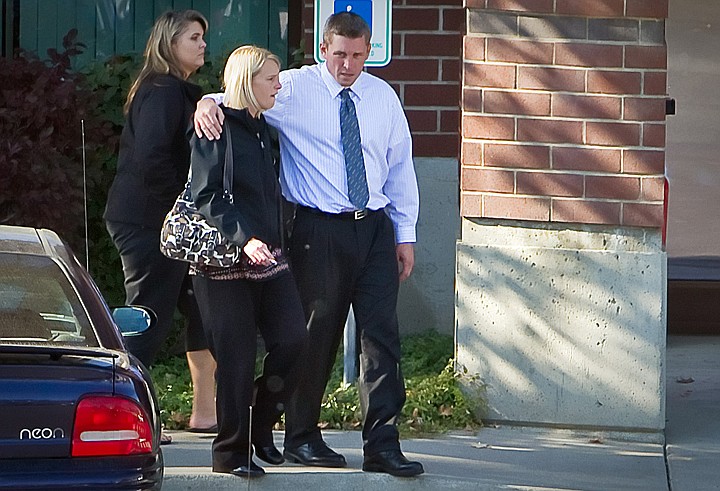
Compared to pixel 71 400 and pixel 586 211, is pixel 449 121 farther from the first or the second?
pixel 71 400

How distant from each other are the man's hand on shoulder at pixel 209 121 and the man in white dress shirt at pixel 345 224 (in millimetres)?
435

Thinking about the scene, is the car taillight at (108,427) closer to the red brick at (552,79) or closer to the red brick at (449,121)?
the red brick at (552,79)

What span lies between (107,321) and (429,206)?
4771 mm

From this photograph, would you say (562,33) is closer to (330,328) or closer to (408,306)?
(330,328)

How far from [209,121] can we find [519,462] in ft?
Answer: 7.26

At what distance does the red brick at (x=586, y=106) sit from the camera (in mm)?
6762

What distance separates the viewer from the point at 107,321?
14.0 feet

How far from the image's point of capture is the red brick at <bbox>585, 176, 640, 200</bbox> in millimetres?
6805

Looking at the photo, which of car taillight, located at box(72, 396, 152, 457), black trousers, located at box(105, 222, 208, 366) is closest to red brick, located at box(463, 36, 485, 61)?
black trousers, located at box(105, 222, 208, 366)

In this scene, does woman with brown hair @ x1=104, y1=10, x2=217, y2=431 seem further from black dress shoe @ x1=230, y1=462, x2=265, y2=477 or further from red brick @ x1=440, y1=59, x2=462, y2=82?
red brick @ x1=440, y1=59, x2=462, y2=82

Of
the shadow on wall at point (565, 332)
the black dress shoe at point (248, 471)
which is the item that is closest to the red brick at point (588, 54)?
the shadow on wall at point (565, 332)

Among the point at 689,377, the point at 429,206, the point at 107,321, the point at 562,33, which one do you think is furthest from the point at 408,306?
the point at 107,321

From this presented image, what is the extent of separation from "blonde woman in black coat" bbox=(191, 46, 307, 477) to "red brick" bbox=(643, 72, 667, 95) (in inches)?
82.8

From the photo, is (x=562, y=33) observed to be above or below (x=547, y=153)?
above
